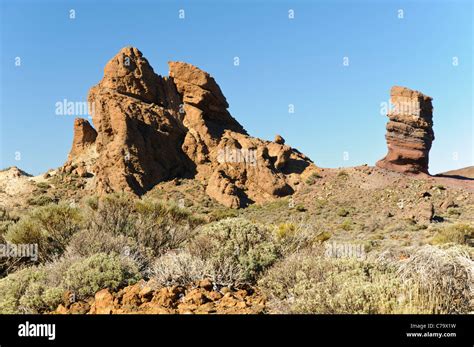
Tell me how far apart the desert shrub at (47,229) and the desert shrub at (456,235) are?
41.0 ft

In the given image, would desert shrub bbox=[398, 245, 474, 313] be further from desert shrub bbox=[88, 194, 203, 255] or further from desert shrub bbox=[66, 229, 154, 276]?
desert shrub bbox=[88, 194, 203, 255]

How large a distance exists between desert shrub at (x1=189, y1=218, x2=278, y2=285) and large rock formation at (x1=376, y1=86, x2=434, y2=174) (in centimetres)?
4255

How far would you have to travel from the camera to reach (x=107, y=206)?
41.8ft

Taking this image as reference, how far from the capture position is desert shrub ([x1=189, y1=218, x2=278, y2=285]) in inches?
296

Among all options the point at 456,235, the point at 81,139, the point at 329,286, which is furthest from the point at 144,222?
the point at 81,139

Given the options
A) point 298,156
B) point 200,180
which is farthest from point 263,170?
point 298,156

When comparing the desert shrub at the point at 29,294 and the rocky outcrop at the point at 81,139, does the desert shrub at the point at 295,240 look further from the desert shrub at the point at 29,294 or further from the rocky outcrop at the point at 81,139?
the rocky outcrop at the point at 81,139

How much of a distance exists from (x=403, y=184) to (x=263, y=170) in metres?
14.4

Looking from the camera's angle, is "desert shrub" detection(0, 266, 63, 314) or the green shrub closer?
"desert shrub" detection(0, 266, 63, 314)

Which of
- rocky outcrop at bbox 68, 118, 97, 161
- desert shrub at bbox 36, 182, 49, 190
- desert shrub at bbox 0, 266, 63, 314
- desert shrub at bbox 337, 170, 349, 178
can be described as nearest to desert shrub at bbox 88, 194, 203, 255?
desert shrub at bbox 0, 266, 63, 314

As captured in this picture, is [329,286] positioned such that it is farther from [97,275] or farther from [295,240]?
[97,275]

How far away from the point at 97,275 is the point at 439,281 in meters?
4.99

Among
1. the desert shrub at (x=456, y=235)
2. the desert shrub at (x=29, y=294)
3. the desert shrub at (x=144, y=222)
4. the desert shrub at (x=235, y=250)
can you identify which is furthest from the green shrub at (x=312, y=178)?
the desert shrub at (x=29, y=294)
